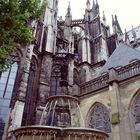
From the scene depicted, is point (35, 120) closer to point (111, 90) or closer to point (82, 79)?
point (111, 90)

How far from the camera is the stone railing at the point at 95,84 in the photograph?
514 inches

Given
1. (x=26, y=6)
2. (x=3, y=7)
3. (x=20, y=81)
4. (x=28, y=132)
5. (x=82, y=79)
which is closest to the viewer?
(x=28, y=132)

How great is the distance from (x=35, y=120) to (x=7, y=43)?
308 inches

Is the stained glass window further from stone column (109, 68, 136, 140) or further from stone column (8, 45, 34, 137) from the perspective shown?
stone column (8, 45, 34, 137)

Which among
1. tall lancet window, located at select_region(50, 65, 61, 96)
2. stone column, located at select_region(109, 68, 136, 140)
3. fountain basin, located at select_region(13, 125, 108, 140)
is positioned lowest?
fountain basin, located at select_region(13, 125, 108, 140)

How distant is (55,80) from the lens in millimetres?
17969

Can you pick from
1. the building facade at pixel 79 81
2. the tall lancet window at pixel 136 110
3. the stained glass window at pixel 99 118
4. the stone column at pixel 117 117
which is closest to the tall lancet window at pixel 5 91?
the building facade at pixel 79 81

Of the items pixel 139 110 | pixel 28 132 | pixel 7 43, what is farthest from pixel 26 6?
pixel 139 110

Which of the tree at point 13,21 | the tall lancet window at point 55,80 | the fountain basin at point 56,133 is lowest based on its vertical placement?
the fountain basin at point 56,133

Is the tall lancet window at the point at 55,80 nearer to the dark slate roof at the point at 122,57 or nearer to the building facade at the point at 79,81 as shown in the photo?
the building facade at the point at 79,81

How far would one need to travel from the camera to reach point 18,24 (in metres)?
7.46

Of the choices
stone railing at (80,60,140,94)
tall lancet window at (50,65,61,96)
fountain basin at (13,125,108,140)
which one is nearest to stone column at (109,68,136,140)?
stone railing at (80,60,140,94)

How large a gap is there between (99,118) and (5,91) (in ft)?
21.3

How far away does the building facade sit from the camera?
11.2 m
